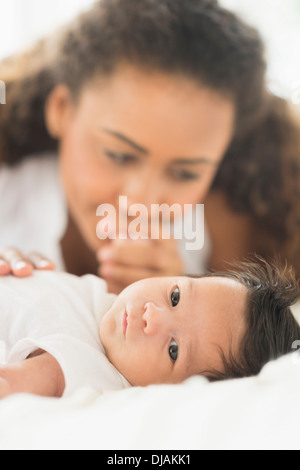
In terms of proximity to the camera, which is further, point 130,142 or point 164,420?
point 130,142

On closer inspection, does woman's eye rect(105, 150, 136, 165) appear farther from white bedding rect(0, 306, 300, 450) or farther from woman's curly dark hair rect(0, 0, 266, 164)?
white bedding rect(0, 306, 300, 450)

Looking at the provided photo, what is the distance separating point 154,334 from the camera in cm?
53

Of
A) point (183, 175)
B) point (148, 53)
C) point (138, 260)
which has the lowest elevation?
point (138, 260)

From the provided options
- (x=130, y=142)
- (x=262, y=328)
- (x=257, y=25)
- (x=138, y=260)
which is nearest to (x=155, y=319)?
(x=262, y=328)

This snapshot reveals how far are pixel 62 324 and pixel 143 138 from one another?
0.48 meters

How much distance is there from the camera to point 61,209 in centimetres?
113

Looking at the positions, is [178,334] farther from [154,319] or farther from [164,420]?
[164,420]

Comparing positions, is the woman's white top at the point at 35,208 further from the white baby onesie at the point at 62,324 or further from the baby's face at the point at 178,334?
the baby's face at the point at 178,334

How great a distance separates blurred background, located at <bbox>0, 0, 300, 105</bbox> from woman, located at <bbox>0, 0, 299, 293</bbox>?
2.5 inches

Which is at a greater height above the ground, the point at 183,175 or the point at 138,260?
the point at 183,175

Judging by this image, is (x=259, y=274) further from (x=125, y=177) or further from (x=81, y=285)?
(x=125, y=177)

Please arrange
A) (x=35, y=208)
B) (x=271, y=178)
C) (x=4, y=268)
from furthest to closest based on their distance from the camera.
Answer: (x=271, y=178), (x=35, y=208), (x=4, y=268)

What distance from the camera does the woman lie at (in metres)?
0.95

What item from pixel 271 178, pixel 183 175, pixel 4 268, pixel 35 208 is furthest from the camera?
pixel 271 178
